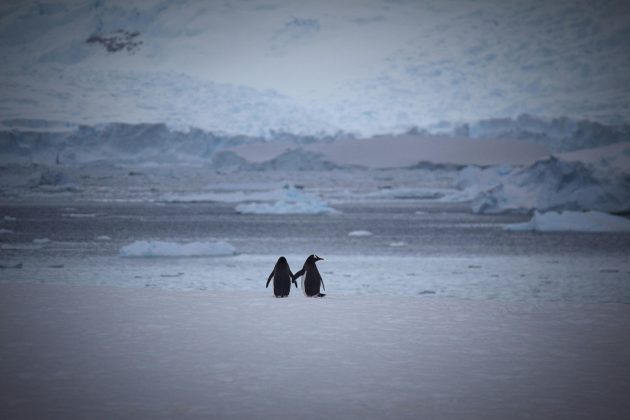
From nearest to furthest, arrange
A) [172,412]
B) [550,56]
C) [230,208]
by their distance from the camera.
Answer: [172,412], [230,208], [550,56]

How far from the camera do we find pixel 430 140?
4919cm

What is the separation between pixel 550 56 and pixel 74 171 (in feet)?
114

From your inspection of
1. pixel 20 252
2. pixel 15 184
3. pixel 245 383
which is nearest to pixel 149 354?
pixel 245 383

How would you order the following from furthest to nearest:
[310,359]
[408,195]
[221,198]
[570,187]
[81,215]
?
[408,195] → [221,198] → [81,215] → [570,187] → [310,359]

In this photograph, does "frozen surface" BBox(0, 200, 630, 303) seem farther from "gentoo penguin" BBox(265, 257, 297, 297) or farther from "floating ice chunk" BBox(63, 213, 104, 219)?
"gentoo penguin" BBox(265, 257, 297, 297)

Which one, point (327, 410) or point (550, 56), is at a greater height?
point (550, 56)

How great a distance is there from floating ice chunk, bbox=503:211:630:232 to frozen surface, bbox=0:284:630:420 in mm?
13260

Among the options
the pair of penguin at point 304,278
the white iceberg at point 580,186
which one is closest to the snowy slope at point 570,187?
the white iceberg at point 580,186

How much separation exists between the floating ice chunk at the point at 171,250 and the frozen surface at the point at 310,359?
545 centimetres

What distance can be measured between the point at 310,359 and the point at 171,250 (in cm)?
866

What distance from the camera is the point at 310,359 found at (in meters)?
5.13

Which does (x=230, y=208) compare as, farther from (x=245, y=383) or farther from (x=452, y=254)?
(x=245, y=383)

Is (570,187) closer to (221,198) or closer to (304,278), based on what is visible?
(221,198)

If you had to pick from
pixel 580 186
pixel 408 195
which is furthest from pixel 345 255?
pixel 408 195
